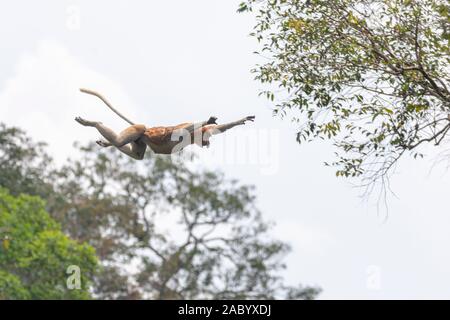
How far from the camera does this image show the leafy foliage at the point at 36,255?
3219 cm

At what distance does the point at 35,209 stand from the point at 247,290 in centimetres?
1097

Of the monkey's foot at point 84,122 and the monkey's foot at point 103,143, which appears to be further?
the monkey's foot at point 103,143

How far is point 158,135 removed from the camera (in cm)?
1201

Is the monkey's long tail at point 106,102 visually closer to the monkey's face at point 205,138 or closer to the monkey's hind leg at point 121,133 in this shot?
the monkey's hind leg at point 121,133

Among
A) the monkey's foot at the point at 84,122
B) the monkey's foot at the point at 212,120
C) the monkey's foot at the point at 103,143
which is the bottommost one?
the monkey's foot at the point at 212,120

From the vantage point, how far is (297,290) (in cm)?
4250

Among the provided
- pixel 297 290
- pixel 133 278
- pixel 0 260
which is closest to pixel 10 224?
pixel 0 260

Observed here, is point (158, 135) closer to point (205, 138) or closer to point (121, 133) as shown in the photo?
point (121, 133)

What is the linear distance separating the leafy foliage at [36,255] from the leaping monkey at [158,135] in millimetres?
19708

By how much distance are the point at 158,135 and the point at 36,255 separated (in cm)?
2106

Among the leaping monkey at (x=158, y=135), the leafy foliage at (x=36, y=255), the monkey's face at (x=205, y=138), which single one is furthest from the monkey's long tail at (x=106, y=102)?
the leafy foliage at (x=36, y=255)

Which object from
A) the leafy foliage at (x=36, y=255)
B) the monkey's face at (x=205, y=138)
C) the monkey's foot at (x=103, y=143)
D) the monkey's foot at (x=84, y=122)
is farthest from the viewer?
the leafy foliage at (x=36, y=255)
